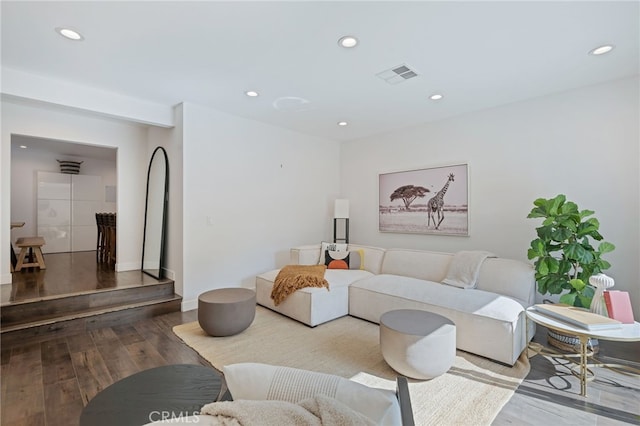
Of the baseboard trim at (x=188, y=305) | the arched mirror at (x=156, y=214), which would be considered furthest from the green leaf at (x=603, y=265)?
the arched mirror at (x=156, y=214)

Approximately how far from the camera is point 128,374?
2.32 metres

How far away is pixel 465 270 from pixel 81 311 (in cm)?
439

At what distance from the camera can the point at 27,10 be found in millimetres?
2080

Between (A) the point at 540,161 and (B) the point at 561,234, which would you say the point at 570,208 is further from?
(A) the point at 540,161

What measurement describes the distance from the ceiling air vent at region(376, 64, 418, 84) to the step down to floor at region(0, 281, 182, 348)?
368cm

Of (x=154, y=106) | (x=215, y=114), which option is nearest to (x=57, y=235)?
(x=154, y=106)

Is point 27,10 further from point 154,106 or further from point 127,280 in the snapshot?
point 127,280

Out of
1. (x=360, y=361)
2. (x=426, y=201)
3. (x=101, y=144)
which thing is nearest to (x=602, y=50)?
(x=426, y=201)

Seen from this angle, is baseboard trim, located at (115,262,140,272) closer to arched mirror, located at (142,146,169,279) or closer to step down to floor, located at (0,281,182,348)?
arched mirror, located at (142,146,169,279)

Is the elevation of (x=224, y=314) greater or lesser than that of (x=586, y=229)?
lesser

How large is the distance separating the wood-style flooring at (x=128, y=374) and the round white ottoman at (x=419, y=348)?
43cm

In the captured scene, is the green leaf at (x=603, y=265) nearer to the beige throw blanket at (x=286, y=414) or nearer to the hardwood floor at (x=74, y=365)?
the beige throw blanket at (x=286, y=414)

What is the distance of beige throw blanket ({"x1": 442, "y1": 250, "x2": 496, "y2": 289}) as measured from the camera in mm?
3254

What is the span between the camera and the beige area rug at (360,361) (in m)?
1.94
